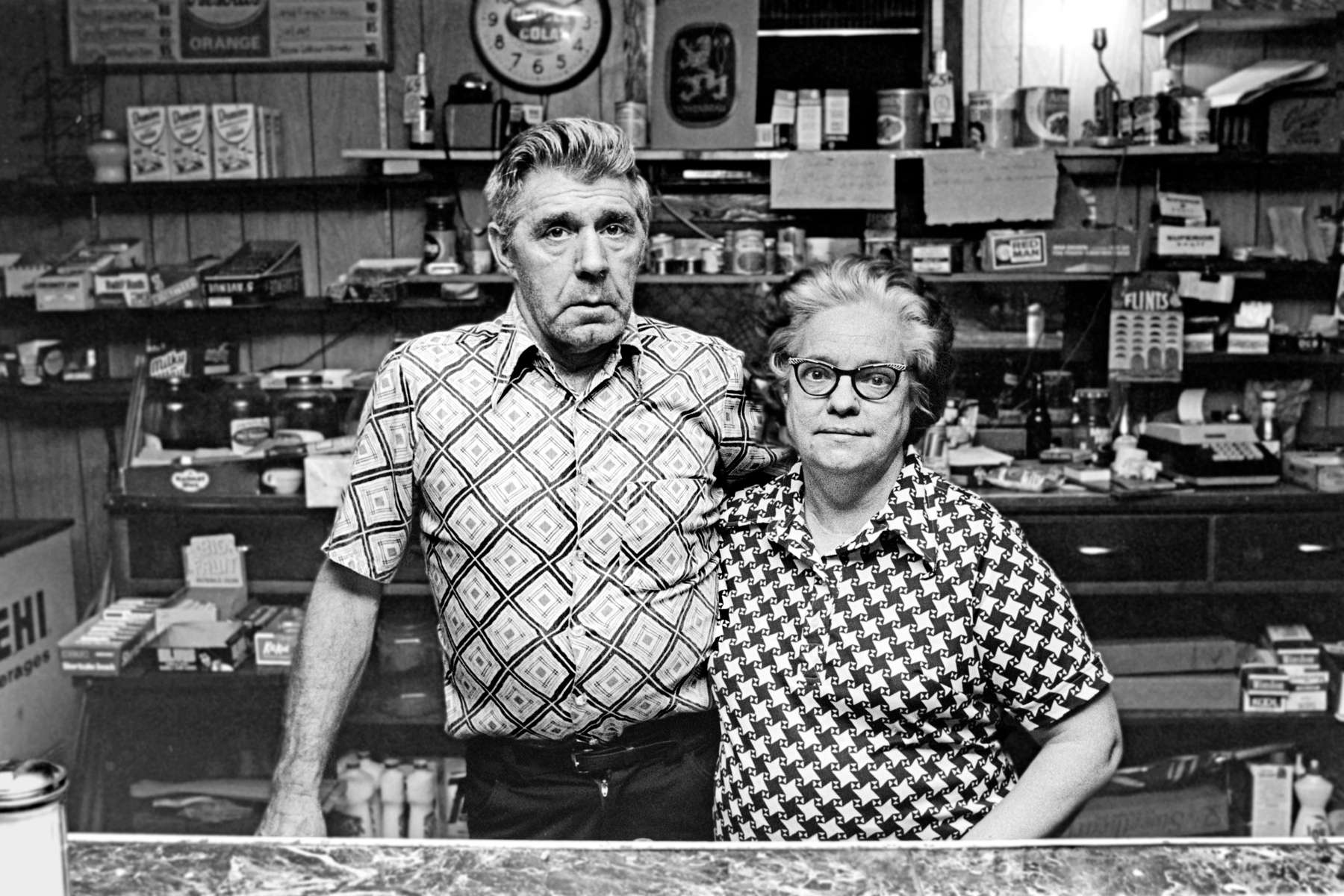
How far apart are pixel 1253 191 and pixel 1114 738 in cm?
274

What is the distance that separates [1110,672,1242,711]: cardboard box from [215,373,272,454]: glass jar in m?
2.42

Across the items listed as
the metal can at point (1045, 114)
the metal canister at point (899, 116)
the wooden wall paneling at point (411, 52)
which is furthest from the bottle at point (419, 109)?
the metal can at point (1045, 114)

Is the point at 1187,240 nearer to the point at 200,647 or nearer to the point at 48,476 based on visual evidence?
the point at 200,647

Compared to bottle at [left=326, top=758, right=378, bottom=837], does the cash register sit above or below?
above

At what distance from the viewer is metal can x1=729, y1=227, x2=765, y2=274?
3.63m

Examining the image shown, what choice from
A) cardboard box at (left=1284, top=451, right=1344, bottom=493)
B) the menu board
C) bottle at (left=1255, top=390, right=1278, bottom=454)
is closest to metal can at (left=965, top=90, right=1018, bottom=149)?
bottle at (left=1255, top=390, right=1278, bottom=454)

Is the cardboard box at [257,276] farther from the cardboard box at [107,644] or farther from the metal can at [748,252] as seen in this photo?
the metal can at [748,252]

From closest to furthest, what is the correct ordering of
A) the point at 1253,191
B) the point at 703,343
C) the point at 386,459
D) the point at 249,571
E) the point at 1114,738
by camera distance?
1. the point at 1114,738
2. the point at 386,459
3. the point at 703,343
4. the point at 249,571
5. the point at 1253,191

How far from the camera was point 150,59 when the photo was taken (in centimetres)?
384

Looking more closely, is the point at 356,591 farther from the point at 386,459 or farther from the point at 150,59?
the point at 150,59

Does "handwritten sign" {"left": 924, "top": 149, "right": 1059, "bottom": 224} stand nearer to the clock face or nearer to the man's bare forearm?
the clock face

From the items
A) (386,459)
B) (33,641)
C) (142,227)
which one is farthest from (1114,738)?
Answer: (142,227)

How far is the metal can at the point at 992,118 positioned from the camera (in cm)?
363

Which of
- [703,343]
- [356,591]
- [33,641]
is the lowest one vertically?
[33,641]
